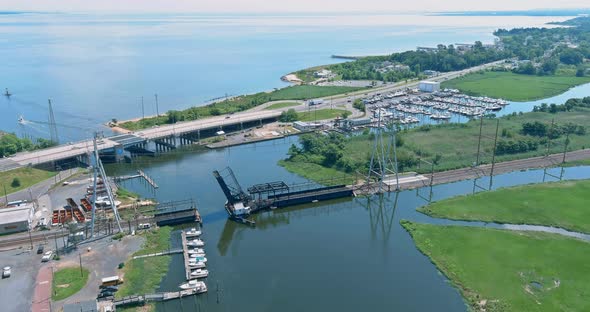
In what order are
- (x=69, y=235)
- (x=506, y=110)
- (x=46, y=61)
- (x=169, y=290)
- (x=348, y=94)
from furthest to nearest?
(x=46, y=61) < (x=348, y=94) < (x=506, y=110) < (x=69, y=235) < (x=169, y=290)

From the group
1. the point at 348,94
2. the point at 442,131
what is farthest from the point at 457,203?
the point at 348,94

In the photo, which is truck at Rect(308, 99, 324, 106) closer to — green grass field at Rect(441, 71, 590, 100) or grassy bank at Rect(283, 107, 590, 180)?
grassy bank at Rect(283, 107, 590, 180)

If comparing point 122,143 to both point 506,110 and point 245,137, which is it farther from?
point 506,110

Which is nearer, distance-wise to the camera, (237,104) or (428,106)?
(237,104)

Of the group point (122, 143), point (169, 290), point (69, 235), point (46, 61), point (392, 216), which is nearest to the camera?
point (169, 290)

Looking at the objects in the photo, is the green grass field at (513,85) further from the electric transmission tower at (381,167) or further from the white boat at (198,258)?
the white boat at (198,258)

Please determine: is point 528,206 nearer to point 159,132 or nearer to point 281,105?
point 159,132

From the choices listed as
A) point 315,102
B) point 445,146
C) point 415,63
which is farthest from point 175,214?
point 415,63
